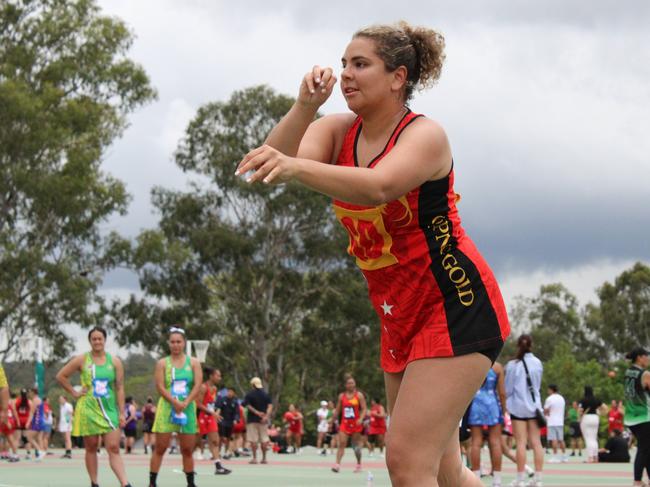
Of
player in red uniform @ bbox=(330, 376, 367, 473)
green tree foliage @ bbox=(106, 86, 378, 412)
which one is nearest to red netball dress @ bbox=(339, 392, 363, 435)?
player in red uniform @ bbox=(330, 376, 367, 473)

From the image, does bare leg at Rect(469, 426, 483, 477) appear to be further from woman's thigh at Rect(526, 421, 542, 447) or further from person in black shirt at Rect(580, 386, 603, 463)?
Answer: person in black shirt at Rect(580, 386, 603, 463)

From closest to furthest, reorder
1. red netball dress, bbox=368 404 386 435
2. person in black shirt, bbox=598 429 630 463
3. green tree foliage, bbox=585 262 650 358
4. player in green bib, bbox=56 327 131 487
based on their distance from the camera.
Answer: player in green bib, bbox=56 327 131 487
person in black shirt, bbox=598 429 630 463
red netball dress, bbox=368 404 386 435
green tree foliage, bbox=585 262 650 358

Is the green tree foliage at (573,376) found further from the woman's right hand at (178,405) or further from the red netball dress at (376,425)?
the woman's right hand at (178,405)

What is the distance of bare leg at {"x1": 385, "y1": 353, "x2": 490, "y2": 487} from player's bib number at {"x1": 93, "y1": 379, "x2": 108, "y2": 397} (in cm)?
891

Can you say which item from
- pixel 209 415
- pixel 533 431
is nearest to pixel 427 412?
pixel 533 431

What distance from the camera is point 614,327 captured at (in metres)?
81.1

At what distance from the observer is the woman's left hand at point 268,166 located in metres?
4.02

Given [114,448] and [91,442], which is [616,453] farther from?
[91,442]

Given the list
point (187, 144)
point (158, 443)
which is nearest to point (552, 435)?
point (158, 443)

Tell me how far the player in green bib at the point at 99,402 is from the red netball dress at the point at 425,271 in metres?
8.67

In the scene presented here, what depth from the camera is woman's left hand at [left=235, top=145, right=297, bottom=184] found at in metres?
4.02

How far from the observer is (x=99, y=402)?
43.3 ft

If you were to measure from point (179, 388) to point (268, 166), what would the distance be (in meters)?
10.3

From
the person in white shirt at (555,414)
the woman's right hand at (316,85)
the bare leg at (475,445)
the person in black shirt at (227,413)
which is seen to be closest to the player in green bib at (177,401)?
the bare leg at (475,445)
